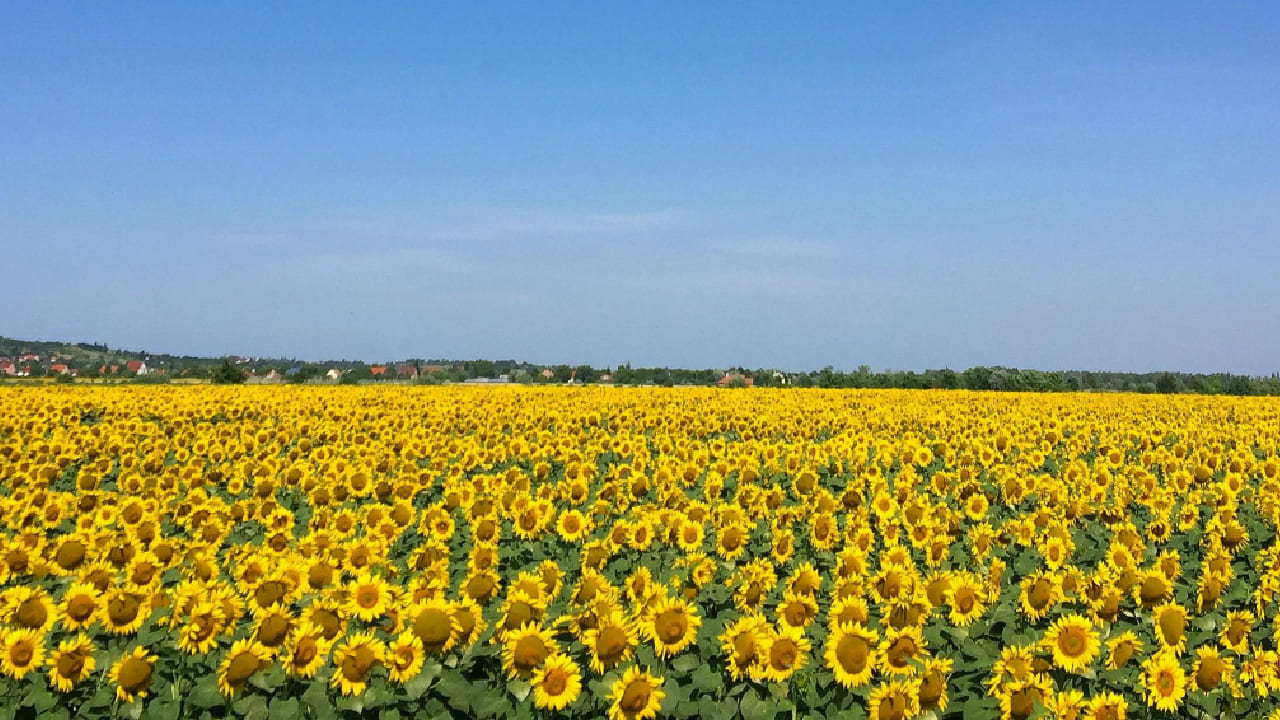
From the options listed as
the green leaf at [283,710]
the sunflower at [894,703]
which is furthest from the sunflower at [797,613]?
the green leaf at [283,710]

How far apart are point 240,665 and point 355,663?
779 mm

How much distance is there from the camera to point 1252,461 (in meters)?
13.9

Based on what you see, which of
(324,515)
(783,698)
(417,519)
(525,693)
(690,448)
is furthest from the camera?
(690,448)

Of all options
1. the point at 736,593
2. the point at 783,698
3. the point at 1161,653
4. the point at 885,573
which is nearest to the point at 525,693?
the point at 783,698

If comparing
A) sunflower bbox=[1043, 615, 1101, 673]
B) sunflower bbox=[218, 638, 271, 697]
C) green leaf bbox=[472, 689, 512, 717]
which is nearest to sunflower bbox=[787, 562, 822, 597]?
sunflower bbox=[1043, 615, 1101, 673]

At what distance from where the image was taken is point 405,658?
520 cm

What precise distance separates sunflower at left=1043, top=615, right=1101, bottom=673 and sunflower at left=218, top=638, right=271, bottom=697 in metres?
5.19

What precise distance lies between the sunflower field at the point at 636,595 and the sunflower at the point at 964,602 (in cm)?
2

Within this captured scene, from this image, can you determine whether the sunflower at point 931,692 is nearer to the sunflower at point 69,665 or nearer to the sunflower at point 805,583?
the sunflower at point 805,583

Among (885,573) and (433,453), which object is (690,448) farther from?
(885,573)

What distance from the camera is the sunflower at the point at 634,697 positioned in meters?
4.79

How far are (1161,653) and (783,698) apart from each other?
8.77ft

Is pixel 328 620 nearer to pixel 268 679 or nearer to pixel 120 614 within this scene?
pixel 268 679

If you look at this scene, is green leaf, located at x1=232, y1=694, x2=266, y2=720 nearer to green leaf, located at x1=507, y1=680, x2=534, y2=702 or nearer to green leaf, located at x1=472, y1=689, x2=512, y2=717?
green leaf, located at x1=472, y1=689, x2=512, y2=717
